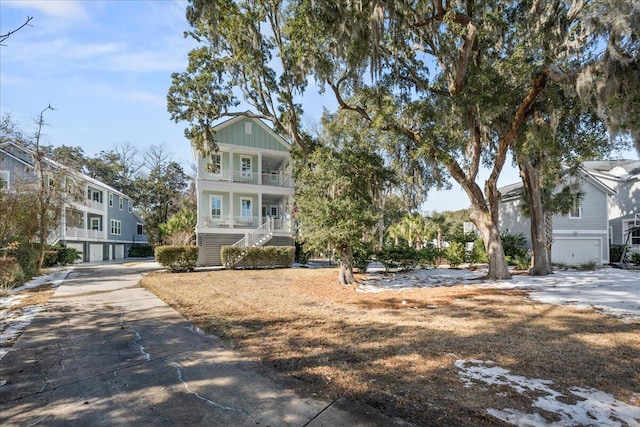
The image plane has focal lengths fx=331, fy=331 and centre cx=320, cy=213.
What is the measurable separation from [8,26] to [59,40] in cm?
260

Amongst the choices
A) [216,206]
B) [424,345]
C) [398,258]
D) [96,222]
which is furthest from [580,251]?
[96,222]

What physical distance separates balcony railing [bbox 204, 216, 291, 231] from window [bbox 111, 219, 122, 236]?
61.4 feet

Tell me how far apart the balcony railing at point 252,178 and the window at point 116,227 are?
18.5m

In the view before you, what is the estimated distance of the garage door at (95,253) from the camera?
29.4 m

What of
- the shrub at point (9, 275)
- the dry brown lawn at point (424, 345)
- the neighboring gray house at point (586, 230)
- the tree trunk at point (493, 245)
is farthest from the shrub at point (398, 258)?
the shrub at point (9, 275)

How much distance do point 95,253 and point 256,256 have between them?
20566 mm

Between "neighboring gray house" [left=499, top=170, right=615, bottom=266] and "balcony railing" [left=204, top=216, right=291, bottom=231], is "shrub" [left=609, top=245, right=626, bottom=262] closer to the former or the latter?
"neighboring gray house" [left=499, top=170, right=615, bottom=266]

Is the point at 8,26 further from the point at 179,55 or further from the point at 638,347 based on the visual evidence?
the point at 179,55

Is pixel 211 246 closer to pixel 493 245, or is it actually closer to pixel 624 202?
pixel 493 245

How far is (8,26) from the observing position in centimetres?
392

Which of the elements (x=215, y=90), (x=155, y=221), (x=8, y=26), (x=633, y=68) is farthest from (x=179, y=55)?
(x=155, y=221)

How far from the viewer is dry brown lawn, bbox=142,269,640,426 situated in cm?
323

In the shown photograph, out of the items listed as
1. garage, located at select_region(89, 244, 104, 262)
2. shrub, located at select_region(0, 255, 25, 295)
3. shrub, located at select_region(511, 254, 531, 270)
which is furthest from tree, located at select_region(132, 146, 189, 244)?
shrub, located at select_region(511, 254, 531, 270)

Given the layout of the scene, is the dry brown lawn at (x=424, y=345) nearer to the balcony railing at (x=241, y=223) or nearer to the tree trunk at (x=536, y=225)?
the tree trunk at (x=536, y=225)
